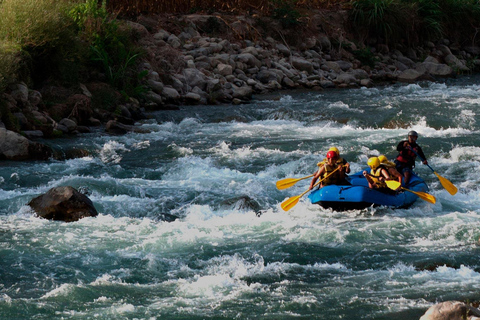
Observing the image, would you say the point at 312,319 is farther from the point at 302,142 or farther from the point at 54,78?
the point at 54,78

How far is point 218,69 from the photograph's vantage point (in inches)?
628

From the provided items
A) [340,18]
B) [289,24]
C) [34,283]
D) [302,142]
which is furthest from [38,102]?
[340,18]

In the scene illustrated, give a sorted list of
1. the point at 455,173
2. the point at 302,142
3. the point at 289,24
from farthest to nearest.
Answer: the point at 289,24, the point at 302,142, the point at 455,173

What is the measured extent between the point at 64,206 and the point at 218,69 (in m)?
9.16

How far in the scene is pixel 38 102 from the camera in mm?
11867

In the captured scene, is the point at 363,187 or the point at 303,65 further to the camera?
the point at 303,65

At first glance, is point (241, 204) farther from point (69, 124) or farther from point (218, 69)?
point (218, 69)

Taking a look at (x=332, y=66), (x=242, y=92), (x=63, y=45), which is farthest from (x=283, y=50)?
(x=63, y=45)

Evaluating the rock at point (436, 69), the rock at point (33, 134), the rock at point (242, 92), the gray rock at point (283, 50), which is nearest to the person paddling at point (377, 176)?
the rock at point (33, 134)

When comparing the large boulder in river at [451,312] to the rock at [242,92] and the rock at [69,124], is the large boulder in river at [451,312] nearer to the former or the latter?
the rock at [69,124]

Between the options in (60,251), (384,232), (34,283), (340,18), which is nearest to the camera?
(34,283)

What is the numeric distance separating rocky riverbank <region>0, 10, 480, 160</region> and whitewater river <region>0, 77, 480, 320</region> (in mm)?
876

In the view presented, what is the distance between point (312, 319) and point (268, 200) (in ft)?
11.7

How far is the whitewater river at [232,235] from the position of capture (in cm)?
518
